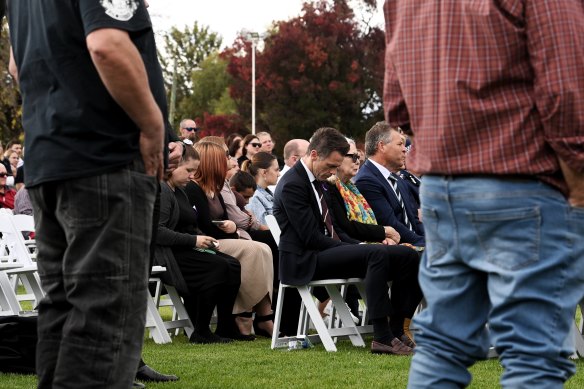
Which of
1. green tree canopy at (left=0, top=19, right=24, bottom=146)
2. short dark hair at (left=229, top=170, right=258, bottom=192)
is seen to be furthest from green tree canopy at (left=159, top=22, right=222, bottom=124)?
short dark hair at (left=229, top=170, right=258, bottom=192)

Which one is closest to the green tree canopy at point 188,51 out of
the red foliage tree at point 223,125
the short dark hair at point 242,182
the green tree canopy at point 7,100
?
the red foliage tree at point 223,125

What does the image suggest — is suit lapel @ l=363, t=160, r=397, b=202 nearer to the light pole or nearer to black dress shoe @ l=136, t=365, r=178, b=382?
black dress shoe @ l=136, t=365, r=178, b=382

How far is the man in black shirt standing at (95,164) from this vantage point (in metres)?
3.64

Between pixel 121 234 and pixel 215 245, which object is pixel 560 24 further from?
pixel 215 245

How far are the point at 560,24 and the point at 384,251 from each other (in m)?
5.34

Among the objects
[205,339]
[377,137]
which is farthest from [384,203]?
[205,339]

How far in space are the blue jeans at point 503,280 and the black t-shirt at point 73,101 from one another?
3.76 feet

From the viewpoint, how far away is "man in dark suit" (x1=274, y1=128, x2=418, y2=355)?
26.9ft

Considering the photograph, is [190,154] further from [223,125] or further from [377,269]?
[223,125]

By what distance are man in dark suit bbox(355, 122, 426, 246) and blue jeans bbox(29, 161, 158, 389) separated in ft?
18.5

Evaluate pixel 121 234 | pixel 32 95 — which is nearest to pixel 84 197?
pixel 121 234

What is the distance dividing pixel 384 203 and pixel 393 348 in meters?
1.64

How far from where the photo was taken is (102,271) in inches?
144

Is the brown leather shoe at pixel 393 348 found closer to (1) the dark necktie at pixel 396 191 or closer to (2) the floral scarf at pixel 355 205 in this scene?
(2) the floral scarf at pixel 355 205
